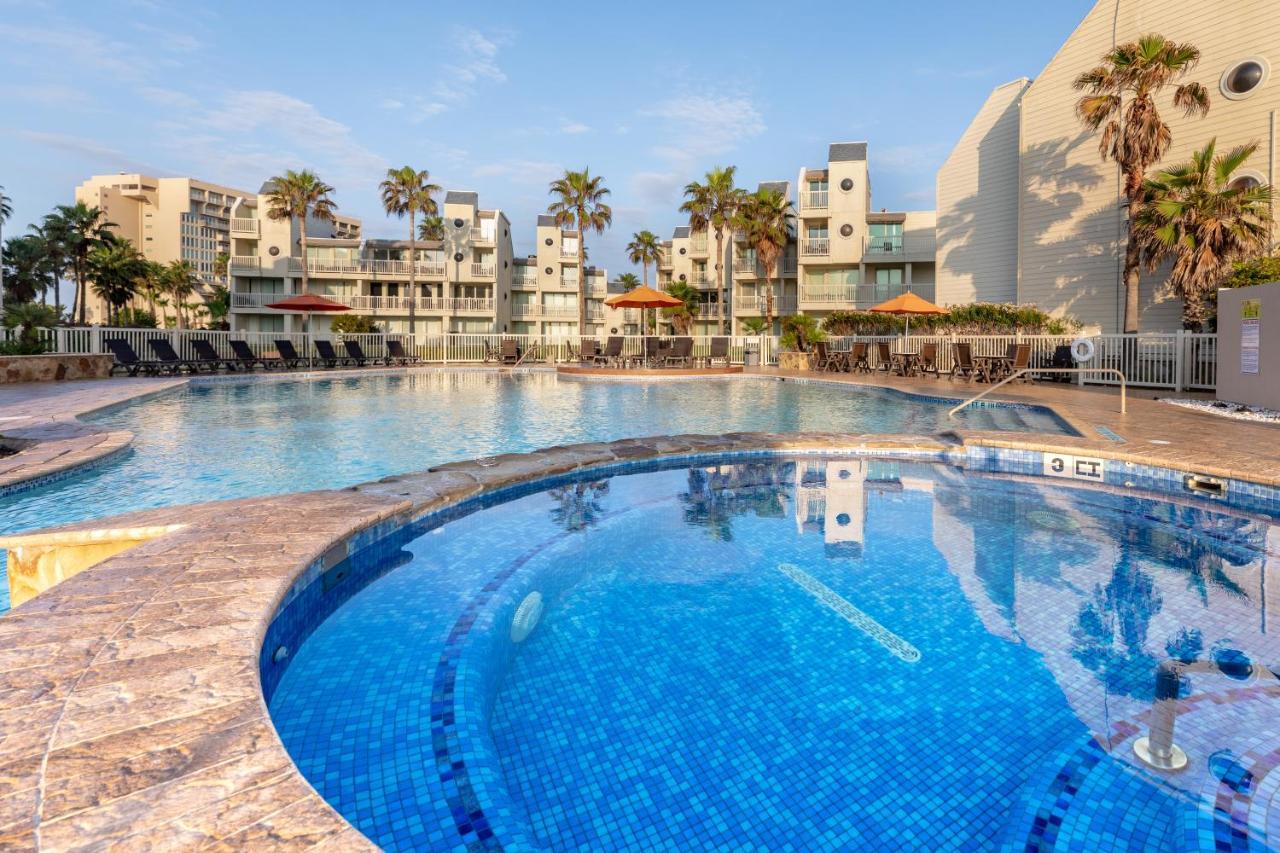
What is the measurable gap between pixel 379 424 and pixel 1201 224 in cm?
1663

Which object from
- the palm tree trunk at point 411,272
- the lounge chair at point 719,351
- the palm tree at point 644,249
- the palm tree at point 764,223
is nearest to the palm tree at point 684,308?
the palm tree at point 644,249

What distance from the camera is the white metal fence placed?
1341 cm

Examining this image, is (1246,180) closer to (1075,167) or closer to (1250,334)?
(1075,167)

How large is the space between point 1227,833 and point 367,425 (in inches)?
383

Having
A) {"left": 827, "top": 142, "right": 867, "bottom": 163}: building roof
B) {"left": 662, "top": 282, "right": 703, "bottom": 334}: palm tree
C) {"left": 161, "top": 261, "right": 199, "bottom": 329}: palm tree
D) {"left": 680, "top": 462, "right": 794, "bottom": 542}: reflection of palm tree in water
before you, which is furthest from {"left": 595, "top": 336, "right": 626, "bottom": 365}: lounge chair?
{"left": 161, "top": 261, "right": 199, "bottom": 329}: palm tree

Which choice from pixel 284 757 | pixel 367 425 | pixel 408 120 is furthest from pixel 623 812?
pixel 408 120

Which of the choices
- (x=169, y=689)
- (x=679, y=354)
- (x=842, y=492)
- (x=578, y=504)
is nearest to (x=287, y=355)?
(x=679, y=354)

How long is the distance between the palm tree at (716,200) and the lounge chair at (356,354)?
14791 mm

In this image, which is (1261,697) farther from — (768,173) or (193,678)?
(768,173)

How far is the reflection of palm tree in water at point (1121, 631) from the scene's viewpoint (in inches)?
113

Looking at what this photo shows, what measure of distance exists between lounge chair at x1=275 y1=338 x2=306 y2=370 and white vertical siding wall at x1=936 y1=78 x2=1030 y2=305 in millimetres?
21404

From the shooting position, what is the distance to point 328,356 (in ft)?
73.0

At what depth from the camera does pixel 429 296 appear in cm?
3928

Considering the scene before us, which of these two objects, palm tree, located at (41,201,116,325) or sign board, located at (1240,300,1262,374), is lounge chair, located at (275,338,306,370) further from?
palm tree, located at (41,201,116,325)
